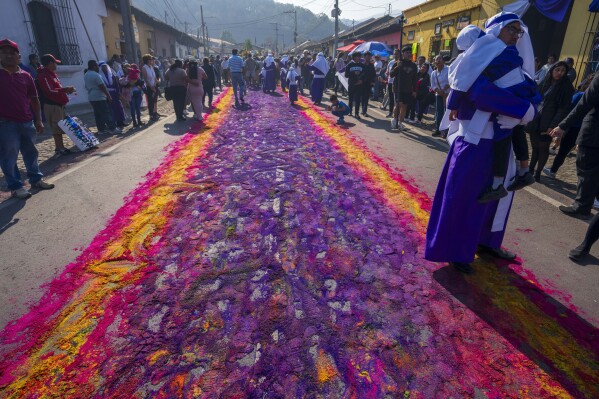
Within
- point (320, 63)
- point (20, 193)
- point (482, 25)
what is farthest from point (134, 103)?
point (482, 25)

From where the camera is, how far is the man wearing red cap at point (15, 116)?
15.3 ft

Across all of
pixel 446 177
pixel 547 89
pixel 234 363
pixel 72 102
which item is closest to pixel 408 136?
pixel 547 89

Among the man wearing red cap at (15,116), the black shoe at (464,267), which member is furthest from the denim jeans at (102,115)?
the black shoe at (464,267)

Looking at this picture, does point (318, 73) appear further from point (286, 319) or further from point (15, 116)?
point (286, 319)

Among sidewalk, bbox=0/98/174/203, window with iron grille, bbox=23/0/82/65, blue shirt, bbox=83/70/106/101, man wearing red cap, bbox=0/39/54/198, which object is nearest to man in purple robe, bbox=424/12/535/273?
man wearing red cap, bbox=0/39/54/198

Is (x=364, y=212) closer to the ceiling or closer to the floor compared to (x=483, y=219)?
closer to the floor

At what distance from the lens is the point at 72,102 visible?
14.4 metres

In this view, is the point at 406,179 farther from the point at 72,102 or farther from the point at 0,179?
the point at 72,102

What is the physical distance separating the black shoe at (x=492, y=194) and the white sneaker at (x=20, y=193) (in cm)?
556

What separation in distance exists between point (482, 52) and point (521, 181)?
1092mm

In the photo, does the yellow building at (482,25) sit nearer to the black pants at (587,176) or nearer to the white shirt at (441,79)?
the white shirt at (441,79)

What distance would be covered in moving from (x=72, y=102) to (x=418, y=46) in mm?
17562

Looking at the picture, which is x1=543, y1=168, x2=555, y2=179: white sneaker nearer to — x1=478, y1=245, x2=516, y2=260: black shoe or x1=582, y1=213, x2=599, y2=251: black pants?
x1=582, y1=213, x2=599, y2=251: black pants

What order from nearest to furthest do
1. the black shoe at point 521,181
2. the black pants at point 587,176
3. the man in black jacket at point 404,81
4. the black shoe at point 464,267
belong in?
the black shoe at point 521,181 < the black shoe at point 464,267 < the black pants at point 587,176 < the man in black jacket at point 404,81
